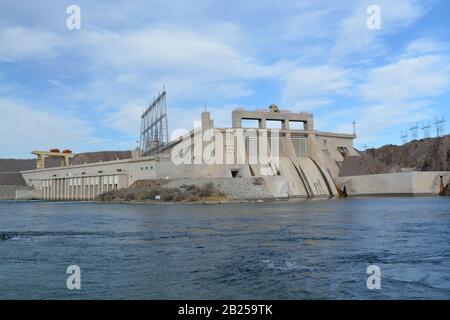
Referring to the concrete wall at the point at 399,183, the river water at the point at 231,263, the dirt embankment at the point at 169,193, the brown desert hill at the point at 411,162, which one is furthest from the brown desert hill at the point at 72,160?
the river water at the point at 231,263

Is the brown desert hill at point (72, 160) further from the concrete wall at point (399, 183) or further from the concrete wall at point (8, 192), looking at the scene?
the concrete wall at point (399, 183)

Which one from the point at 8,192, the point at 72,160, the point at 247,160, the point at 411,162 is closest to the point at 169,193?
the point at 247,160

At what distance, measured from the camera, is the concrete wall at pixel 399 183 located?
67562 millimetres

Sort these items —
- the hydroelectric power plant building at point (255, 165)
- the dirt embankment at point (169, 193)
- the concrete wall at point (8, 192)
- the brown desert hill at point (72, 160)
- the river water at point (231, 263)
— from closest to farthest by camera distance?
the river water at point (231, 263) → the dirt embankment at point (169, 193) → the hydroelectric power plant building at point (255, 165) → the concrete wall at point (8, 192) → the brown desert hill at point (72, 160)

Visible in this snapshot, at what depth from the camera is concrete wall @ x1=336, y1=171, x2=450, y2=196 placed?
2660 inches

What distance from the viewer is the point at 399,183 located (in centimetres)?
6844

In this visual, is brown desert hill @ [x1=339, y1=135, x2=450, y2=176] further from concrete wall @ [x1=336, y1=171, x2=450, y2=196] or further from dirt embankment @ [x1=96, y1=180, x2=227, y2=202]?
dirt embankment @ [x1=96, y1=180, x2=227, y2=202]

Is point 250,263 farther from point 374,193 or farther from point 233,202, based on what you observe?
point 374,193

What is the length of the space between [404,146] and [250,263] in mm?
123177

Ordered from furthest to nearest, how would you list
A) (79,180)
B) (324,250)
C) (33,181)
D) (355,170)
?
(33,181) < (79,180) < (355,170) < (324,250)

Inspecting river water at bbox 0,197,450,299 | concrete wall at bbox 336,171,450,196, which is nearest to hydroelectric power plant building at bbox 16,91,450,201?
concrete wall at bbox 336,171,450,196

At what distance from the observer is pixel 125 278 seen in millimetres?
12289

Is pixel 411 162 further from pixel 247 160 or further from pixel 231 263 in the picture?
pixel 231 263
